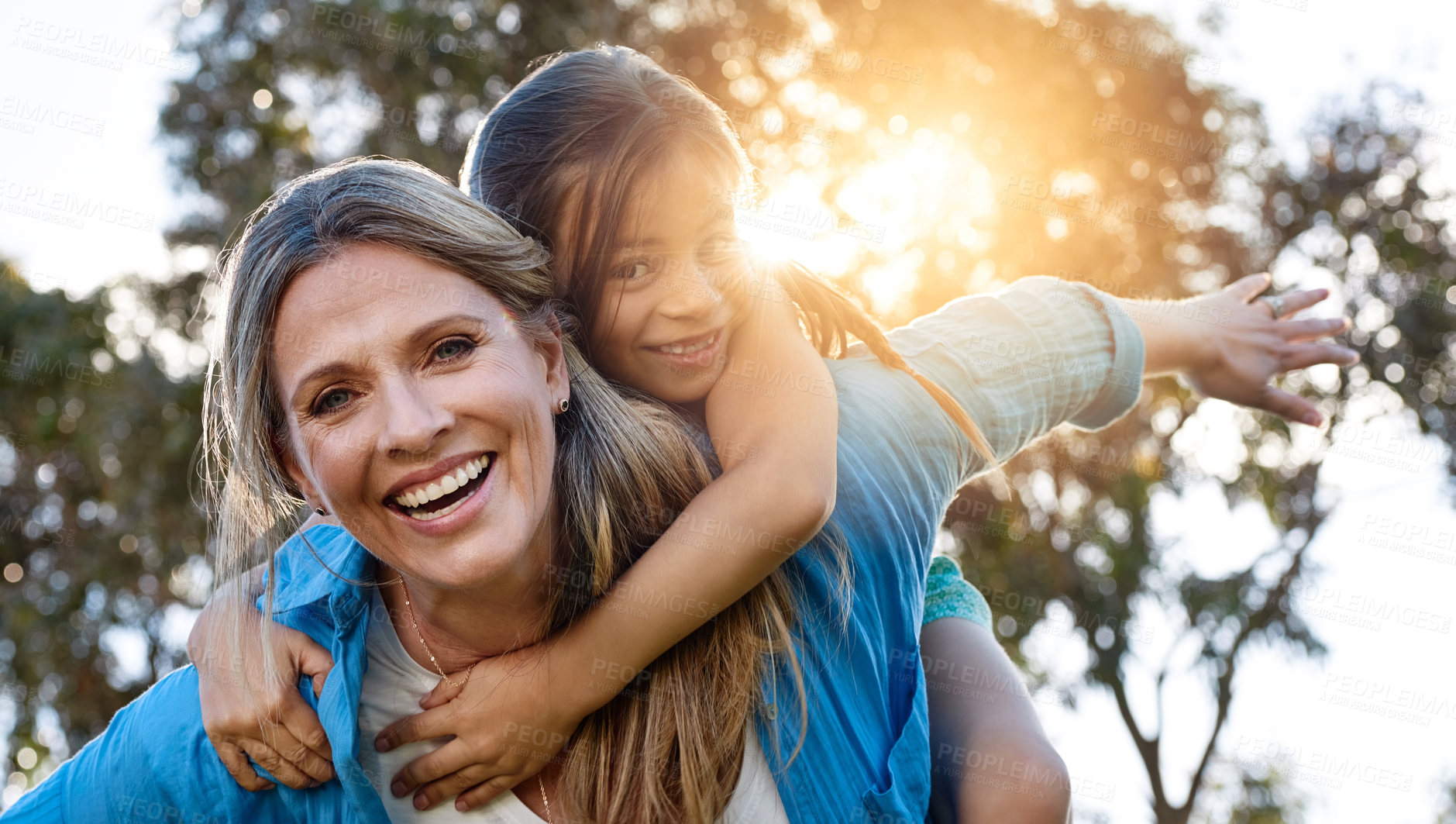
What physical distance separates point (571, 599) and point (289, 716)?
51cm

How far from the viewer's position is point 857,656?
6.72 ft

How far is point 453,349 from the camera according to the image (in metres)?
1.83

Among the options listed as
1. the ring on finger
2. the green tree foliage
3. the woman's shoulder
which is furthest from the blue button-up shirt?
the green tree foliage

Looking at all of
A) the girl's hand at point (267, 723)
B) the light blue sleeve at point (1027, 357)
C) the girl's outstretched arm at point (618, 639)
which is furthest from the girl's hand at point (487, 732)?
the light blue sleeve at point (1027, 357)

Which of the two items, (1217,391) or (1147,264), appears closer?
(1217,391)

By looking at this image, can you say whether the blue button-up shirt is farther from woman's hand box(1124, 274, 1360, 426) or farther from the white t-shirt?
woman's hand box(1124, 274, 1360, 426)

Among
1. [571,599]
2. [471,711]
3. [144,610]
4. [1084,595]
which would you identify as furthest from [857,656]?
[144,610]

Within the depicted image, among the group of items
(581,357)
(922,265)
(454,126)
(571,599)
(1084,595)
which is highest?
(581,357)

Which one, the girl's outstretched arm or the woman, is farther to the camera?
the girl's outstretched arm

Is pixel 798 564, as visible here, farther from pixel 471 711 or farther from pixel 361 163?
pixel 361 163

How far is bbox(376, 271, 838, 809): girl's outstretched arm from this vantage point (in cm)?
187

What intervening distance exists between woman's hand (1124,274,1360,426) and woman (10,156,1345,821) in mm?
810

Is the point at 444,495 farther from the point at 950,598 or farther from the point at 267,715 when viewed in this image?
the point at 950,598

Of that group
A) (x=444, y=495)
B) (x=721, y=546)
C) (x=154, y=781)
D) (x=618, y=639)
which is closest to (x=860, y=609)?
(x=721, y=546)
